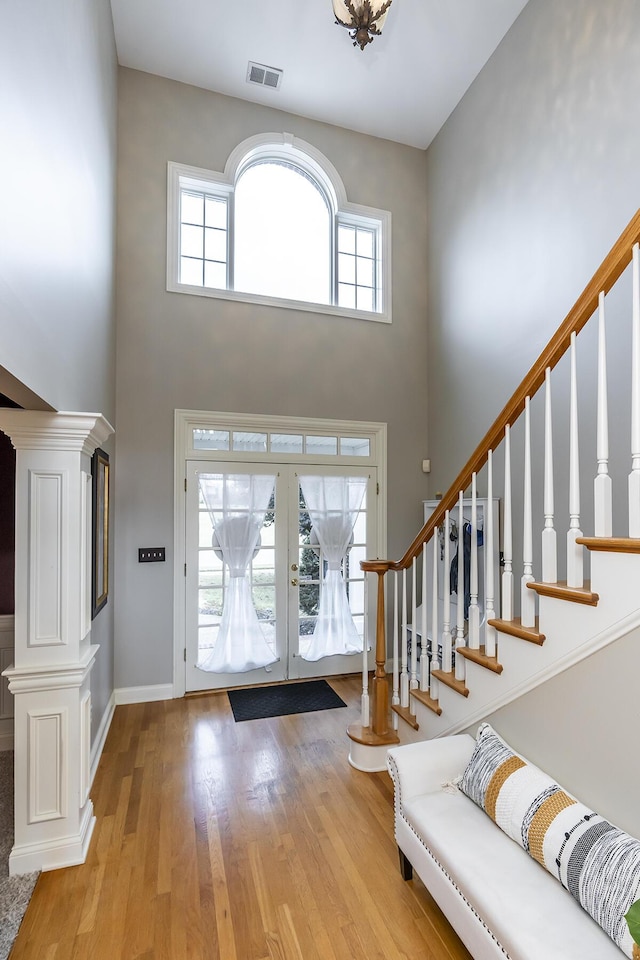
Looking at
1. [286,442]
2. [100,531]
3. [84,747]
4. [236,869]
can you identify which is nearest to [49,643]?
[84,747]

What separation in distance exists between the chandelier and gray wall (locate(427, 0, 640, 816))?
4.12 feet

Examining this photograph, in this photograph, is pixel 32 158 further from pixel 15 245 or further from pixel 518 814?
pixel 518 814

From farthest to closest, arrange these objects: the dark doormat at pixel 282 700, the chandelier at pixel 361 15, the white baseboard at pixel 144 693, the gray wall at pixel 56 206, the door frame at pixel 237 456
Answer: the door frame at pixel 237 456
the white baseboard at pixel 144 693
the dark doormat at pixel 282 700
the chandelier at pixel 361 15
the gray wall at pixel 56 206

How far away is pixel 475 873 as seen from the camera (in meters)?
1.52

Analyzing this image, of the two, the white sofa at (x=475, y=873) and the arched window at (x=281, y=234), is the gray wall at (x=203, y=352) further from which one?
the white sofa at (x=475, y=873)

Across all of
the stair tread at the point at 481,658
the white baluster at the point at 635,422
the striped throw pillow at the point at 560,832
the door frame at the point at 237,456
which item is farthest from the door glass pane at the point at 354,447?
the white baluster at the point at 635,422

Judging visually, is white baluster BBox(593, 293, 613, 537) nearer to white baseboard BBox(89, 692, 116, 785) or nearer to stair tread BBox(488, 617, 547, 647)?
stair tread BBox(488, 617, 547, 647)

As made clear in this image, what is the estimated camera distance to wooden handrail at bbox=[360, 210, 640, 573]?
149cm

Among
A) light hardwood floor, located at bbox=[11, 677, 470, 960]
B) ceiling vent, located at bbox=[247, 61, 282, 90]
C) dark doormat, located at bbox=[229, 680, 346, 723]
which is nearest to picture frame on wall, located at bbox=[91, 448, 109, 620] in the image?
light hardwood floor, located at bbox=[11, 677, 470, 960]

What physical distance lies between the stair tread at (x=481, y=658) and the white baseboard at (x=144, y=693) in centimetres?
260

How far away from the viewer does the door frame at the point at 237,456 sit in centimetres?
388

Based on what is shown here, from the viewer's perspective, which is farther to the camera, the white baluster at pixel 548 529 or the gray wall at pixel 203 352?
the gray wall at pixel 203 352

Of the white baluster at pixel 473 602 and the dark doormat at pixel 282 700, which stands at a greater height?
the white baluster at pixel 473 602

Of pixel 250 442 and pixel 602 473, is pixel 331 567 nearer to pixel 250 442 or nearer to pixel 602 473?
Answer: pixel 250 442
